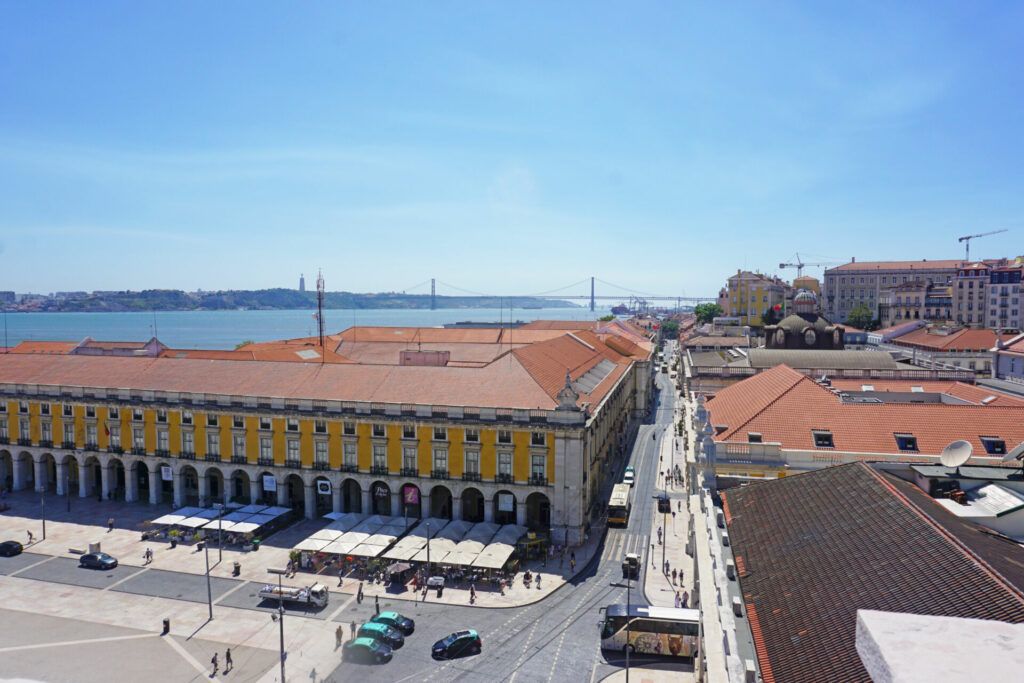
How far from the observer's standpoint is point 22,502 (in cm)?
6669

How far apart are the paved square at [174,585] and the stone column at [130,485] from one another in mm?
18600

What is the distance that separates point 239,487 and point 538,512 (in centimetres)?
2873

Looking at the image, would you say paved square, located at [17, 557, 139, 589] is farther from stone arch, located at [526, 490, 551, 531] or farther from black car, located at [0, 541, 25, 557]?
stone arch, located at [526, 490, 551, 531]

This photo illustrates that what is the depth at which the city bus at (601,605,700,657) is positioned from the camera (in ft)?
127

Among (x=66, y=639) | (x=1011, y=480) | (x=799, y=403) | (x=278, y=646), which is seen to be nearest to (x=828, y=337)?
(x=799, y=403)

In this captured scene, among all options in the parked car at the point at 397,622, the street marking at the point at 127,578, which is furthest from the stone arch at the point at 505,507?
the street marking at the point at 127,578

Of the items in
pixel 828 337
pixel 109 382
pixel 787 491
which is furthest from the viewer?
pixel 828 337

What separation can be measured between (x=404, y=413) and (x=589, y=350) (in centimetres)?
4522

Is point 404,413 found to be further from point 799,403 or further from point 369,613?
point 799,403

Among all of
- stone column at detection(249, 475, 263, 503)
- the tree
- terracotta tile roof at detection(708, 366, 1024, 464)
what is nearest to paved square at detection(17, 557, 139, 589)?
stone column at detection(249, 475, 263, 503)

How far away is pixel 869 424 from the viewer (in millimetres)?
41781

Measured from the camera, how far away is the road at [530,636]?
37156mm

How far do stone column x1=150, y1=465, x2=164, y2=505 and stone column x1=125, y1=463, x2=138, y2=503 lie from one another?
2120 millimetres

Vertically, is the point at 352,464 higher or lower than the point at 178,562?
higher
